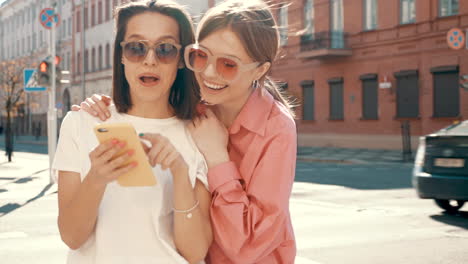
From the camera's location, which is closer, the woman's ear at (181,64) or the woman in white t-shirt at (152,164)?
the woman in white t-shirt at (152,164)

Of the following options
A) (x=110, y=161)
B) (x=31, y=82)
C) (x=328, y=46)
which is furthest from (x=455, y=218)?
(x=328, y=46)

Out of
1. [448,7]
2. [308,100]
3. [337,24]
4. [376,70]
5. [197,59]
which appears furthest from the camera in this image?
[308,100]

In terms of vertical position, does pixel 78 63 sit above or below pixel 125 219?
above

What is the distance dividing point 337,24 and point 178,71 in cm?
3328

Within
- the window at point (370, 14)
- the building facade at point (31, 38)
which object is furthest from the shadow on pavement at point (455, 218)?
the building facade at point (31, 38)

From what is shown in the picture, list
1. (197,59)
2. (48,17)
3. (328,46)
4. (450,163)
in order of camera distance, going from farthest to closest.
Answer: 1. (328,46)
2. (48,17)
3. (450,163)
4. (197,59)

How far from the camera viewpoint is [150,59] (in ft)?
8.23

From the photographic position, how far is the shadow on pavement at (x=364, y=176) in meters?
15.5

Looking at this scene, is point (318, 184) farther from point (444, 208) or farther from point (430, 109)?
point (430, 109)

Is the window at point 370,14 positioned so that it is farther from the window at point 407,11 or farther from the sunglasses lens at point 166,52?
the sunglasses lens at point 166,52

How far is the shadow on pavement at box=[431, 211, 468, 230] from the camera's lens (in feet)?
31.2

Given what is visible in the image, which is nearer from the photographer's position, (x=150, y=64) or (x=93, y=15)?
(x=150, y=64)

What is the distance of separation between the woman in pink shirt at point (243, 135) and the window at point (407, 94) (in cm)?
2872

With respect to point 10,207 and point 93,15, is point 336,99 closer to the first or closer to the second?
point 10,207
